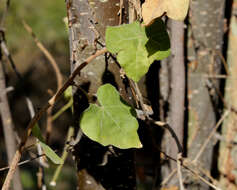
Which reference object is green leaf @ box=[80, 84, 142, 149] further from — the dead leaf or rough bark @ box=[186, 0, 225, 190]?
rough bark @ box=[186, 0, 225, 190]

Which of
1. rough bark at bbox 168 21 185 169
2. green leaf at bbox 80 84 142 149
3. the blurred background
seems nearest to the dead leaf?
green leaf at bbox 80 84 142 149

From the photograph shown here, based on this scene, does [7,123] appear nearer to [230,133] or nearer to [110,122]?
[110,122]

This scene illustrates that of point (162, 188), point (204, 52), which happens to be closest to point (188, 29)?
point (204, 52)

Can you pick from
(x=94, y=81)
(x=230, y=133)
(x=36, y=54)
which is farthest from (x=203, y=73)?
(x=36, y=54)

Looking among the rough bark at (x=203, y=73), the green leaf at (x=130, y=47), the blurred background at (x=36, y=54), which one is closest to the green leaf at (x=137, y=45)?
the green leaf at (x=130, y=47)

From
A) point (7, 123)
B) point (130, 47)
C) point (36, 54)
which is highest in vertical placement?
point (130, 47)

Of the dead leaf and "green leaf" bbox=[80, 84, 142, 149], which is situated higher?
the dead leaf

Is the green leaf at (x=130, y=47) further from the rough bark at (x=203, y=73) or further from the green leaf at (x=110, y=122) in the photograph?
the rough bark at (x=203, y=73)
